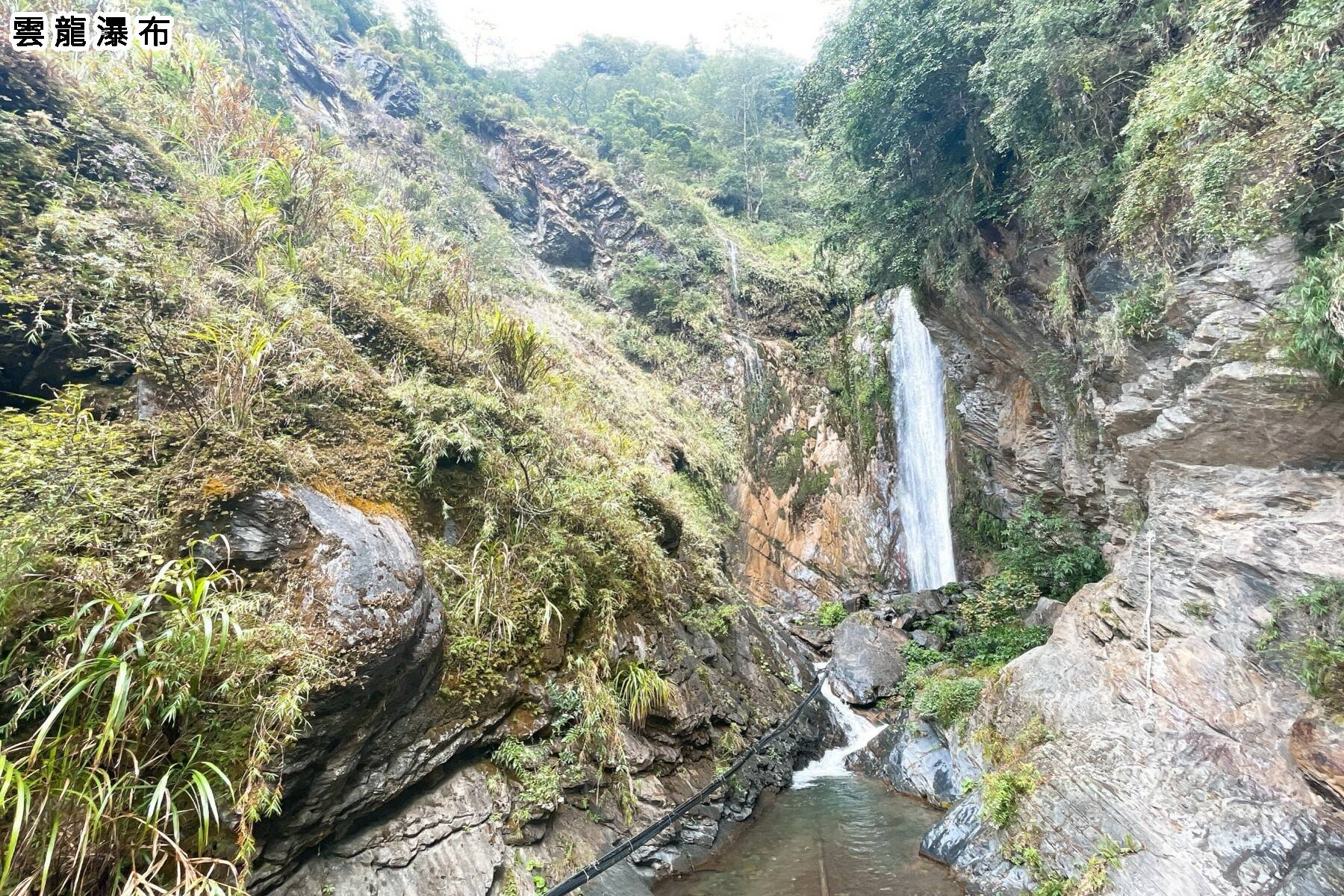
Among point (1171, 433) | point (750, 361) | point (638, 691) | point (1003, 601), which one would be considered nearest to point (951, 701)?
point (1003, 601)

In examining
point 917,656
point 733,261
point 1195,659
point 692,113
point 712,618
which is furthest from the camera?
point 692,113

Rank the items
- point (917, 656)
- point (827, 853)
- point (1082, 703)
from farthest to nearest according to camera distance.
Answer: point (917, 656) → point (1082, 703) → point (827, 853)

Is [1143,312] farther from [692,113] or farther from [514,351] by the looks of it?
[692,113]

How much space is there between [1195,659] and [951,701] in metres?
3.09

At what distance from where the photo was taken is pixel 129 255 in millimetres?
4293

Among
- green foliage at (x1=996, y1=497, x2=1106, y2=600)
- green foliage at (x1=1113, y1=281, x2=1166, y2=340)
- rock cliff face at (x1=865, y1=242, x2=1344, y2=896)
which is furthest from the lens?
green foliage at (x1=996, y1=497, x2=1106, y2=600)

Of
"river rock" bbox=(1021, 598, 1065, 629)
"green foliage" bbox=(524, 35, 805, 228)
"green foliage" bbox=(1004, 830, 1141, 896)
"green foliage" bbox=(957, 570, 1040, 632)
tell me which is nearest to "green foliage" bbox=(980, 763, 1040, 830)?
"green foliage" bbox=(1004, 830, 1141, 896)

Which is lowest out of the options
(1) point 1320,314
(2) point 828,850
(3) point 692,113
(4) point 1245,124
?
(2) point 828,850

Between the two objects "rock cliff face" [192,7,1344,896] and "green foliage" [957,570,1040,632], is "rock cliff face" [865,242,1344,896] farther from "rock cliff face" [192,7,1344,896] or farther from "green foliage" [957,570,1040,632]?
"green foliage" [957,570,1040,632]

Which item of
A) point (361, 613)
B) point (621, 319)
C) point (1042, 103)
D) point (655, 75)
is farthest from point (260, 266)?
point (655, 75)

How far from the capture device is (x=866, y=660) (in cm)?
1025

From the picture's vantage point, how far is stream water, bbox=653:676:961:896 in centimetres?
482

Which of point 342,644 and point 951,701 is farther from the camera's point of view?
point 951,701

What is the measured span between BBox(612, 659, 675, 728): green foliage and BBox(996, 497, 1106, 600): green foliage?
23.7 ft
